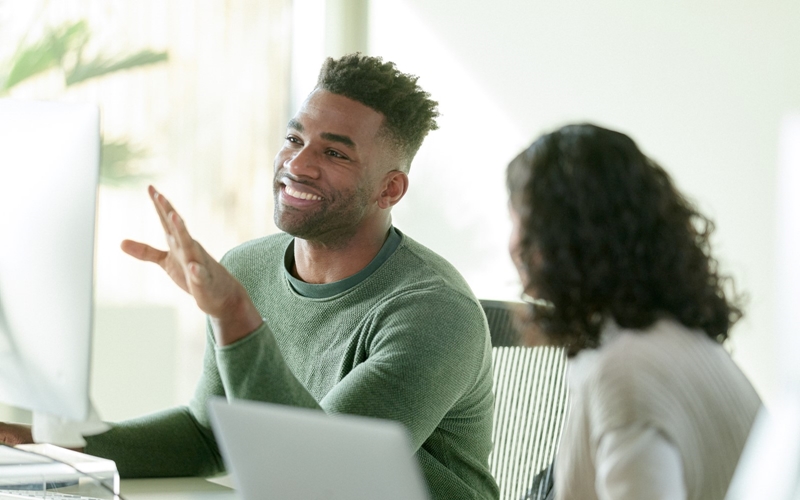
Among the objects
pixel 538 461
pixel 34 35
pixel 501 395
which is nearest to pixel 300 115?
pixel 501 395

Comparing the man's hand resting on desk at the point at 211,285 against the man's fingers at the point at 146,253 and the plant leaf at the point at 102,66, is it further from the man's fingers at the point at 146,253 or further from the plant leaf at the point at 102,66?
the plant leaf at the point at 102,66

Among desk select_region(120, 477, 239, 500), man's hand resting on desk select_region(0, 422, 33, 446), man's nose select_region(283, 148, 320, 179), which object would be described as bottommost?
desk select_region(120, 477, 239, 500)

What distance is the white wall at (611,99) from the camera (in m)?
2.19

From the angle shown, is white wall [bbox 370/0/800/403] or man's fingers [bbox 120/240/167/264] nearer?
man's fingers [bbox 120/240/167/264]

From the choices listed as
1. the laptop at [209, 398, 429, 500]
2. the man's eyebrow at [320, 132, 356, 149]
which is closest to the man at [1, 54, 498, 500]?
the man's eyebrow at [320, 132, 356, 149]

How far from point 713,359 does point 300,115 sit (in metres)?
0.90

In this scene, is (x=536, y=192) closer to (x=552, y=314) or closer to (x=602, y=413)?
(x=552, y=314)

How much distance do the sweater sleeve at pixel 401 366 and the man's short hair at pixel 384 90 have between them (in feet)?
1.20

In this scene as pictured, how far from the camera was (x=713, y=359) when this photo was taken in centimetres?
100

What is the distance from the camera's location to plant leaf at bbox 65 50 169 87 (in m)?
2.93

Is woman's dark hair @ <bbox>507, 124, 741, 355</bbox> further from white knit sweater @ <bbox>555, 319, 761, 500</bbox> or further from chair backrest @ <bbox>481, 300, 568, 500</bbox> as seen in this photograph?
chair backrest @ <bbox>481, 300, 568, 500</bbox>

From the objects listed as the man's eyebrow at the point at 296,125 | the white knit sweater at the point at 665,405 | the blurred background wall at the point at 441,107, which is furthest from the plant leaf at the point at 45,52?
the white knit sweater at the point at 665,405

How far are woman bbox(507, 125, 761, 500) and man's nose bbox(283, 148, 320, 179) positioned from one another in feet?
1.92

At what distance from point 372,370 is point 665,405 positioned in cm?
53
